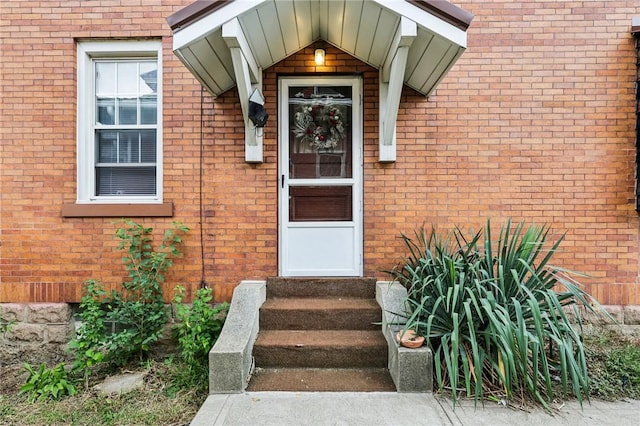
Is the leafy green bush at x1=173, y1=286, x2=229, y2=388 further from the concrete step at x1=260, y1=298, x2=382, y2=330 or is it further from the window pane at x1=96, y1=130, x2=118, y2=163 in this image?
the window pane at x1=96, y1=130, x2=118, y2=163

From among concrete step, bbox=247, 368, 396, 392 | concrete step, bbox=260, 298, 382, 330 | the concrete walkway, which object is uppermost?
concrete step, bbox=260, 298, 382, 330

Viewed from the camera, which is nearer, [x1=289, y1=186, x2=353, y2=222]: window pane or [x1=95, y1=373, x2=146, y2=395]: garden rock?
[x1=95, y1=373, x2=146, y2=395]: garden rock

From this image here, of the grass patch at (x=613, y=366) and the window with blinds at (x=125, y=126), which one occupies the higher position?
the window with blinds at (x=125, y=126)

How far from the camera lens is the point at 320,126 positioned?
167 inches

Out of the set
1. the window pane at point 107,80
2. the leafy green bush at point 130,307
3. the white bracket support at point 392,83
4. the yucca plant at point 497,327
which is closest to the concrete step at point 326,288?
the yucca plant at point 497,327

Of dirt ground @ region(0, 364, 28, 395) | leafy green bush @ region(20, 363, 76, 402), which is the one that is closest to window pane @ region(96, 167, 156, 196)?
leafy green bush @ region(20, 363, 76, 402)

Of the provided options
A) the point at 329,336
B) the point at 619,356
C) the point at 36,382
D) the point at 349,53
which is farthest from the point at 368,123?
the point at 36,382

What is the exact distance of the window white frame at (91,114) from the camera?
13.5 feet

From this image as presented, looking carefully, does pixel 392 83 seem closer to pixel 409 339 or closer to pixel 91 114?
pixel 409 339

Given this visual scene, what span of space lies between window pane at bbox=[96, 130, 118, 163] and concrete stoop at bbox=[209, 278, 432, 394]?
2.09m

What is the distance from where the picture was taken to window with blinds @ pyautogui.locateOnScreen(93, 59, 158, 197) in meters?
4.17

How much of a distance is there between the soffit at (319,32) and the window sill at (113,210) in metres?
1.40

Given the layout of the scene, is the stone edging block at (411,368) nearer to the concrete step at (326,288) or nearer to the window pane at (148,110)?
the concrete step at (326,288)

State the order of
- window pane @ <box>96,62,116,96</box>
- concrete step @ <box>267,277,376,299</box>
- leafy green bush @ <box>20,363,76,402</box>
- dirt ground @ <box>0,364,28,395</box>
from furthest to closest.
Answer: window pane @ <box>96,62,116,96</box>, concrete step @ <box>267,277,376,299</box>, dirt ground @ <box>0,364,28,395</box>, leafy green bush @ <box>20,363,76,402</box>
